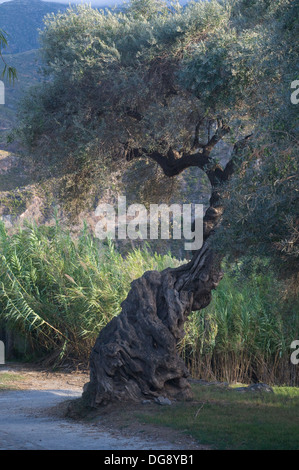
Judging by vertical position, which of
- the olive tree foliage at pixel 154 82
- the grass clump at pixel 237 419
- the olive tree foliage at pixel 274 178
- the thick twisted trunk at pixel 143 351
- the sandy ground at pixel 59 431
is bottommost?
the sandy ground at pixel 59 431

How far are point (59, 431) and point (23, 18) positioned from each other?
93.8m

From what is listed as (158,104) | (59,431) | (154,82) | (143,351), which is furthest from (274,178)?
(154,82)

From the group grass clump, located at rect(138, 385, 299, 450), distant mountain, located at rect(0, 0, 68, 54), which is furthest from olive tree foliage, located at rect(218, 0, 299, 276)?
distant mountain, located at rect(0, 0, 68, 54)

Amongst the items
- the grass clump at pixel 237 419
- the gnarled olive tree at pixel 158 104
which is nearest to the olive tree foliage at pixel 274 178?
the gnarled olive tree at pixel 158 104

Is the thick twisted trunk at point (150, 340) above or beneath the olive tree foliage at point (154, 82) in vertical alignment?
beneath

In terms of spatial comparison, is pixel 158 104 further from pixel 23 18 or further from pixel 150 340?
pixel 23 18

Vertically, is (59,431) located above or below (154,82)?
Answer: below

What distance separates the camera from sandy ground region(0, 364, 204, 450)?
482 cm

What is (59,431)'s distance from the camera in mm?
5582

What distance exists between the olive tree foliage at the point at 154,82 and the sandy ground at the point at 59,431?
3.11 meters

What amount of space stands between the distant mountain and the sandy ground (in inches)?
2955

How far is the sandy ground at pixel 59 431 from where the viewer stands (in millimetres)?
4820

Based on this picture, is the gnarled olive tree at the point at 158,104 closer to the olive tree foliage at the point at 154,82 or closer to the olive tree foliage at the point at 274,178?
the olive tree foliage at the point at 154,82
